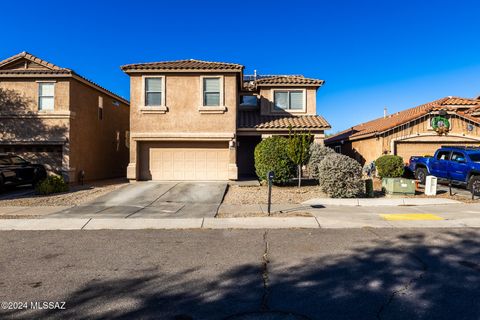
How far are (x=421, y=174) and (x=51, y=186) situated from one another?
17.8 meters

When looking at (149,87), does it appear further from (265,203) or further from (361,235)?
(361,235)

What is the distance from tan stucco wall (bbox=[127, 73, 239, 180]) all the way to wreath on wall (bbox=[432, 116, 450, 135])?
40.3 ft

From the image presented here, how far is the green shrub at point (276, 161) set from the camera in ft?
46.0

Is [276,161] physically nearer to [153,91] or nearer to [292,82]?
[292,82]

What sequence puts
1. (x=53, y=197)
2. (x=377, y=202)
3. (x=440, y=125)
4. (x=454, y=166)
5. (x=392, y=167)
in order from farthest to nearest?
(x=440, y=125), (x=392, y=167), (x=454, y=166), (x=53, y=197), (x=377, y=202)

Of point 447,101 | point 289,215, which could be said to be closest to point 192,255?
point 289,215

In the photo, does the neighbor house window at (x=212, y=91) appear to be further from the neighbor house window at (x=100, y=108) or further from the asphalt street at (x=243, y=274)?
the asphalt street at (x=243, y=274)

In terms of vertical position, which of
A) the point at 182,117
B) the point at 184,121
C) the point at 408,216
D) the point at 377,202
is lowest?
the point at 408,216

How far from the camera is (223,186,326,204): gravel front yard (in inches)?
459

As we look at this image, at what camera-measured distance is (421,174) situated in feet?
Answer: 52.5

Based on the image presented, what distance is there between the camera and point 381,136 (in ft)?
61.5

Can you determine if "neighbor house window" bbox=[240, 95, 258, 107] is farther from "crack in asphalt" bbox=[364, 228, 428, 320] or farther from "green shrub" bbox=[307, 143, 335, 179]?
"crack in asphalt" bbox=[364, 228, 428, 320]

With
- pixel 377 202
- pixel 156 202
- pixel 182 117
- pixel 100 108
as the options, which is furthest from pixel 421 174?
pixel 100 108

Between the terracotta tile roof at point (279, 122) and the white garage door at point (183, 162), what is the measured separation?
2.38 meters
